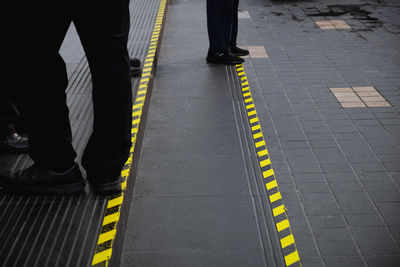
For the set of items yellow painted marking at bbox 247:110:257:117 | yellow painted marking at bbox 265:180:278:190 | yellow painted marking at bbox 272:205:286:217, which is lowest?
yellow painted marking at bbox 247:110:257:117

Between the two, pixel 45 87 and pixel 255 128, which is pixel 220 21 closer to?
pixel 255 128

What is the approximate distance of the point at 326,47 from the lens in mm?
6559

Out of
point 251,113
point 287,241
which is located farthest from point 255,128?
point 287,241

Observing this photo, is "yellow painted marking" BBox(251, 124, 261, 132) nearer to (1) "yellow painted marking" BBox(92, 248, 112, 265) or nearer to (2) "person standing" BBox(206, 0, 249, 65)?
(2) "person standing" BBox(206, 0, 249, 65)

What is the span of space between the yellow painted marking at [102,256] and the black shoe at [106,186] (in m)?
0.47

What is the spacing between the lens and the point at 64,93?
2.39 metres

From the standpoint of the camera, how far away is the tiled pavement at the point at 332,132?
2946 mm

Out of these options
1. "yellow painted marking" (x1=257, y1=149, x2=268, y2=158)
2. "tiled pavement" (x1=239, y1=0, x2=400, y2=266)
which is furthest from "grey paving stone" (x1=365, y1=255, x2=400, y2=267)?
"yellow painted marking" (x1=257, y1=149, x2=268, y2=158)

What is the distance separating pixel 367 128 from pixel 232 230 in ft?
7.31

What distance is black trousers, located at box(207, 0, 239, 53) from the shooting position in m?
5.43

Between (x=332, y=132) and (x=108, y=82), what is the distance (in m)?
2.82

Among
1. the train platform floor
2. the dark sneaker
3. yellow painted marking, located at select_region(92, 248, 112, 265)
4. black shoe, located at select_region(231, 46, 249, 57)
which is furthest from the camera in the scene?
black shoe, located at select_region(231, 46, 249, 57)

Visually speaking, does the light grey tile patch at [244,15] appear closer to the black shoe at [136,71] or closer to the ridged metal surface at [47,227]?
the black shoe at [136,71]

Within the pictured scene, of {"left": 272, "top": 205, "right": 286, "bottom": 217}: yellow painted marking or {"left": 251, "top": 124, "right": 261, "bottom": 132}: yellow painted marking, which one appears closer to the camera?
{"left": 272, "top": 205, "right": 286, "bottom": 217}: yellow painted marking
